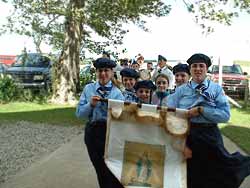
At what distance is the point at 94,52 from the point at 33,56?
10.5 feet

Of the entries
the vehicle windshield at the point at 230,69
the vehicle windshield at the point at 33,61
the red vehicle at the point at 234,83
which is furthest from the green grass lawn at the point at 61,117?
the vehicle windshield at the point at 230,69

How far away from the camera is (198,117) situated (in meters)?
4.93

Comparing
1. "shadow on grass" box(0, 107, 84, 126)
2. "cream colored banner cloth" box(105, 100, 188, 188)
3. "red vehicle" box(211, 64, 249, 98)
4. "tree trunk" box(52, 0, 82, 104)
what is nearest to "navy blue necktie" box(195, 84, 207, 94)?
"cream colored banner cloth" box(105, 100, 188, 188)

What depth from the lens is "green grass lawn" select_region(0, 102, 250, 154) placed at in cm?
1220

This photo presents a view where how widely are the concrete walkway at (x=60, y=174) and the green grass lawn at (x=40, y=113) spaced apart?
488 centimetres

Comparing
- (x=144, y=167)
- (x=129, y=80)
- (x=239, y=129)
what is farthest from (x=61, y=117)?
(x=144, y=167)

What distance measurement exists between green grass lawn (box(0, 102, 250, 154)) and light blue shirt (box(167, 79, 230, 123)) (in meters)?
5.22

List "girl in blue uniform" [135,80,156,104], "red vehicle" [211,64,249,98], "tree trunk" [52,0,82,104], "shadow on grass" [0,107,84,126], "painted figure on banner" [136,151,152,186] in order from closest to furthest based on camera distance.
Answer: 1. "painted figure on banner" [136,151,152,186]
2. "girl in blue uniform" [135,80,156,104]
3. "shadow on grass" [0,107,84,126]
4. "tree trunk" [52,0,82,104]
5. "red vehicle" [211,64,249,98]

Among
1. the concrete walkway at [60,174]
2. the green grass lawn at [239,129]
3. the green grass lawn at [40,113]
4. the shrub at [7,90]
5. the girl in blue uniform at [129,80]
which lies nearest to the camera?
the girl in blue uniform at [129,80]

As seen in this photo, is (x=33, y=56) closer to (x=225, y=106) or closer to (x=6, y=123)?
(x=6, y=123)

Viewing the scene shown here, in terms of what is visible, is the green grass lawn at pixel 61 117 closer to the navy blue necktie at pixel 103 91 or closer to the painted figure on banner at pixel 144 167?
the painted figure on banner at pixel 144 167

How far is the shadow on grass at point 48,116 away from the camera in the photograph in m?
14.2

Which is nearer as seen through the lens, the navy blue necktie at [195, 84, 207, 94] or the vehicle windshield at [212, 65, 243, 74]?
the navy blue necktie at [195, 84, 207, 94]

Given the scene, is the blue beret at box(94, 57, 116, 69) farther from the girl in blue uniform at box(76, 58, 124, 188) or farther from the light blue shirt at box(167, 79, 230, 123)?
the light blue shirt at box(167, 79, 230, 123)
